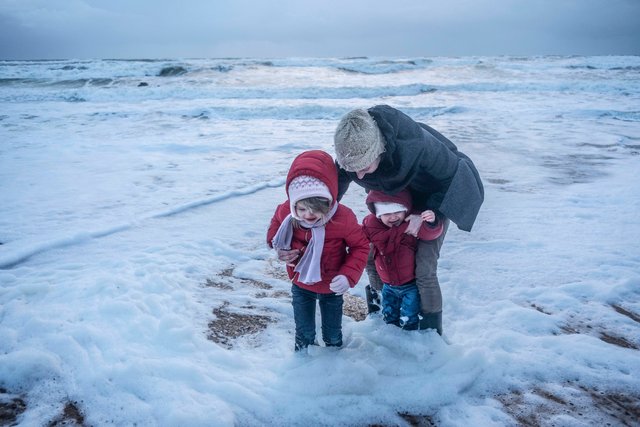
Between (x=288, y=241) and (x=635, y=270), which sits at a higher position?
(x=288, y=241)

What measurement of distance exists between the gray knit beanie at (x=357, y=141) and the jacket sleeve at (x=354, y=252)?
36 cm

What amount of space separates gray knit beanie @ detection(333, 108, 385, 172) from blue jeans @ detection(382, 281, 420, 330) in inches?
39.4

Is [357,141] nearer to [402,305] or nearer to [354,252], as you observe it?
[354,252]

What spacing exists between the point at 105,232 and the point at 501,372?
422cm

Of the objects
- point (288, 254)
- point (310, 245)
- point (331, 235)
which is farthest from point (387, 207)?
point (288, 254)

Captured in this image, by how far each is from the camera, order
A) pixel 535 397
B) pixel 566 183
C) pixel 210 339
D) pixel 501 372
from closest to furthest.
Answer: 1. pixel 535 397
2. pixel 501 372
3. pixel 210 339
4. pixel 566 183

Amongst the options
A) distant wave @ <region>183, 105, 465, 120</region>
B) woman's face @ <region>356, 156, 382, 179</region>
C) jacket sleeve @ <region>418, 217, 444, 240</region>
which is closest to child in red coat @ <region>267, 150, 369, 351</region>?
woman's face @ <region>356, 156, 382, 179</region>

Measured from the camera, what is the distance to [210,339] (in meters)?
2.92

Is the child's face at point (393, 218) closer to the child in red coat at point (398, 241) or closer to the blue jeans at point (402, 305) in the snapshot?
the child in red coat at point (398, 241)

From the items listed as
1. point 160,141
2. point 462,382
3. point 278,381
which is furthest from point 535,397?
point 160,141

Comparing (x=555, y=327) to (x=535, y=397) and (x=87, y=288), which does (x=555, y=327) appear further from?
(x=87, y=288)

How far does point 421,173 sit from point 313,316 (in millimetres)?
1137

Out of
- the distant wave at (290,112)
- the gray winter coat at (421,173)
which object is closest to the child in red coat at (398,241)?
the gray winter coat at (421,173)

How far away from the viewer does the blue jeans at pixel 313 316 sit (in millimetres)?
2559
